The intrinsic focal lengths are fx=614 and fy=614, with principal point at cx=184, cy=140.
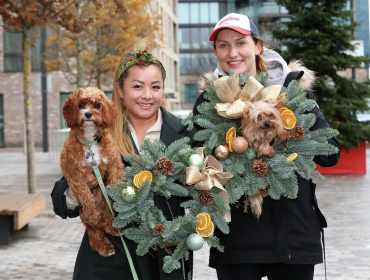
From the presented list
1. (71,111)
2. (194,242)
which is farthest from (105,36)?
(194,242)

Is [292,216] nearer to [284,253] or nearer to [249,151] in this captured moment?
[284,253]

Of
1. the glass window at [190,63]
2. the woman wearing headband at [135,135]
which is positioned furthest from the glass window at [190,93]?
the woman wearing headband at [135,135]

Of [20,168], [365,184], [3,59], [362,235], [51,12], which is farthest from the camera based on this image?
[3,59]

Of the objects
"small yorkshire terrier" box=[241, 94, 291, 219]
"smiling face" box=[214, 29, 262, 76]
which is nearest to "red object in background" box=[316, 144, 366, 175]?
"smiling face" box=[214, 29, 262, 76]

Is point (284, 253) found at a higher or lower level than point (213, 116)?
lower

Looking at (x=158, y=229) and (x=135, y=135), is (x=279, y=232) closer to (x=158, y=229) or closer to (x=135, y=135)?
(x=158, y=229)

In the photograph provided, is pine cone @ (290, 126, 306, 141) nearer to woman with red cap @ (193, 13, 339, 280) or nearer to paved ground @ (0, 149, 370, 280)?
woman with red cap @ (193, 13, 339, 280)

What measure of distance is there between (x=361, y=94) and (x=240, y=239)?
16966 mm

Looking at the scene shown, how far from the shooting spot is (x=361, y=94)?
1933 cm

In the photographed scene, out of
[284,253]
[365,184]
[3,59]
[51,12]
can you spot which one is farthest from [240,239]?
Result: [3,59]

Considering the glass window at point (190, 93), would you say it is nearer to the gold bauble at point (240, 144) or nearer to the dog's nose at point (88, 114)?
the dog's nose at point (88, 114)

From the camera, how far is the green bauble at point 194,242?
291cm

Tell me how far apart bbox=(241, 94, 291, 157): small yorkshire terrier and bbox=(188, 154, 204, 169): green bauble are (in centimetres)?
26

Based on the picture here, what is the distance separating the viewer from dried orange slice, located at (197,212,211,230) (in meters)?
2.98
